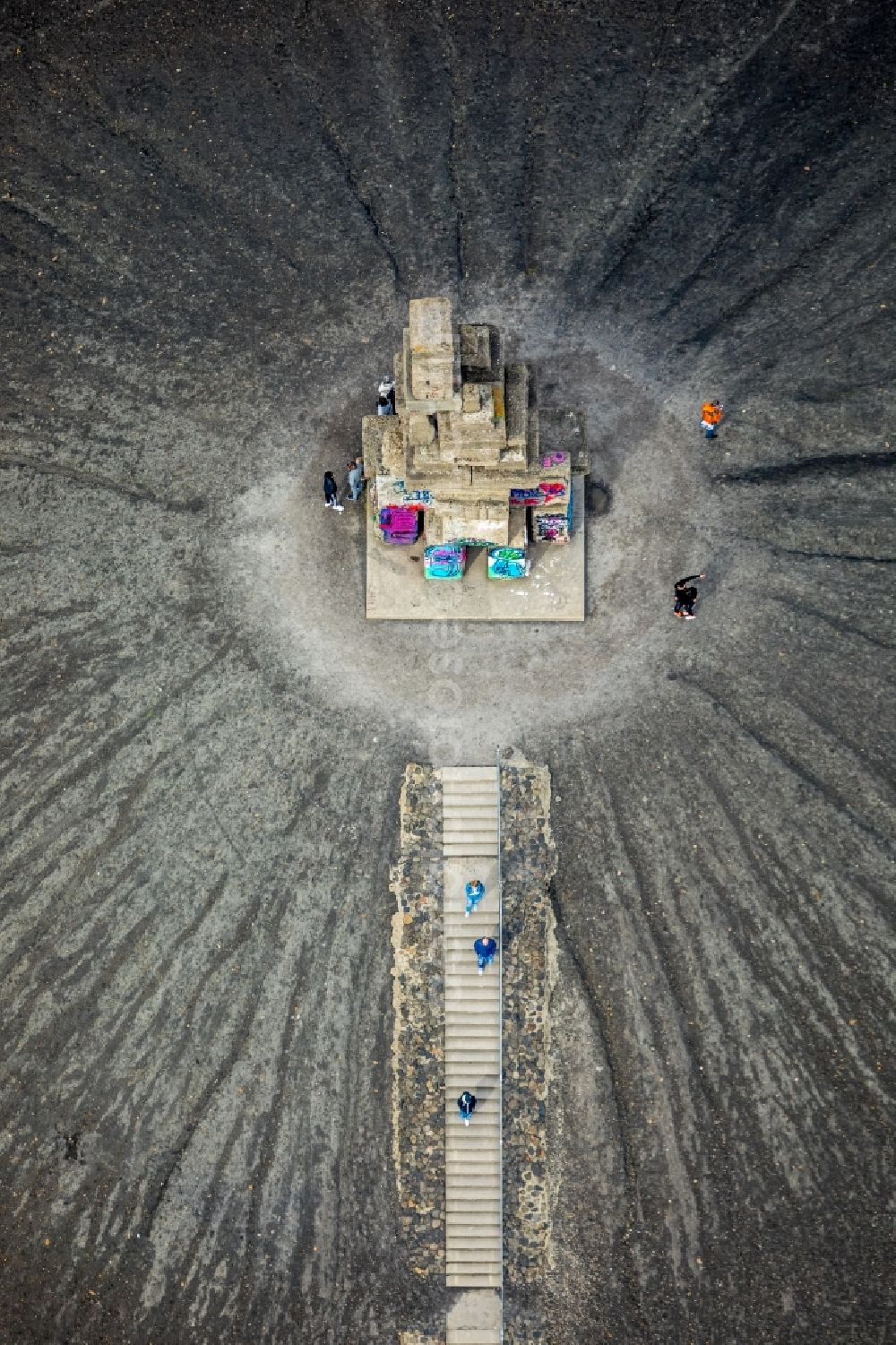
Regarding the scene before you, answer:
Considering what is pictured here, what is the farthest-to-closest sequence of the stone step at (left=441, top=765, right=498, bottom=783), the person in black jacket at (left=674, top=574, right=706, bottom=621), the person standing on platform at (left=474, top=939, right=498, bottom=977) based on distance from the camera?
the person in black jacket at (left=674, top=574, right=706, bottom=621), the stone step at (left=441, top=765, right=498, bottom=783), the person standing on platform at (left=474, top=939, right=498, bottom=977)

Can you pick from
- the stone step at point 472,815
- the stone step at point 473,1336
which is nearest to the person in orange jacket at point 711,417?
the stone step at point 472,815

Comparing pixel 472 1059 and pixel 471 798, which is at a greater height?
pixel 471 798

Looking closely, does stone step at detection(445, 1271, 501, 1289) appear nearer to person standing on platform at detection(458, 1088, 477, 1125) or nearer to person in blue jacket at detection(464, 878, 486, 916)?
person standing on platform at detection(458, 1088, 477, 1125)

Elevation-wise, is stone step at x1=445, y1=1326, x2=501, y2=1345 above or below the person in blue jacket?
below

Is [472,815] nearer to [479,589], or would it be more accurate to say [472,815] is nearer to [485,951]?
[485,951]

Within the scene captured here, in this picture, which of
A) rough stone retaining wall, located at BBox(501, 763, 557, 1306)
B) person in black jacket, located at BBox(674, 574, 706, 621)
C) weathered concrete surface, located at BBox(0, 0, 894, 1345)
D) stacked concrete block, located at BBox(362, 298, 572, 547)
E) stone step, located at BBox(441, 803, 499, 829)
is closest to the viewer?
stacked concrete block, located at BBox(362, 298, 572, 547)

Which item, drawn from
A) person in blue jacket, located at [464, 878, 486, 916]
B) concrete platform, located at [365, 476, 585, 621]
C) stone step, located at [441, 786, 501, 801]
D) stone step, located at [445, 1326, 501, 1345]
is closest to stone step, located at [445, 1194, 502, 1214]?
stone step, located at [445, 1326, 501, 1345]

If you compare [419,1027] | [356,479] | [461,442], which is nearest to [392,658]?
[356,479]

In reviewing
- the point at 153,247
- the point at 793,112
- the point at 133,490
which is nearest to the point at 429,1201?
the point at 133,490
